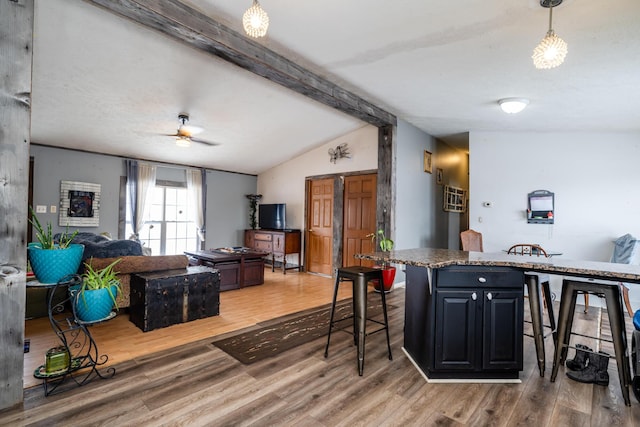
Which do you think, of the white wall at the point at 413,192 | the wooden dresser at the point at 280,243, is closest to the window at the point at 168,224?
the wooden dresser at the point at 280,243

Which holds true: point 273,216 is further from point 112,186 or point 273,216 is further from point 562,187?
point 562,187

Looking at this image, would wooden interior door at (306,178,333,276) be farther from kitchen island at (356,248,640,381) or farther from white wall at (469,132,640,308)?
kitchen island at (356,248,640,381)

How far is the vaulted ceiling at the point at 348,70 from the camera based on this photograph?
8.11 feet

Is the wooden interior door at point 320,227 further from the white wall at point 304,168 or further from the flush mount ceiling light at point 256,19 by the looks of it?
the flush mount ceiling light at point 256,19

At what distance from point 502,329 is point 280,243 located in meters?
4.80

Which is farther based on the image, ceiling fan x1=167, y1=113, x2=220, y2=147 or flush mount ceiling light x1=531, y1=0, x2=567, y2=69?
ceiling fan x1=167, y1=113, x2=220, y2=147

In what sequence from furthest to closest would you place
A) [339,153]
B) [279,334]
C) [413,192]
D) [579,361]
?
[339,153] < [413,192] < [279,334] < [579,361]

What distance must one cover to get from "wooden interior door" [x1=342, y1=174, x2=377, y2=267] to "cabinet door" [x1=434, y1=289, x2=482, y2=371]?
10.8 ft

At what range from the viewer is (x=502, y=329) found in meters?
2.29

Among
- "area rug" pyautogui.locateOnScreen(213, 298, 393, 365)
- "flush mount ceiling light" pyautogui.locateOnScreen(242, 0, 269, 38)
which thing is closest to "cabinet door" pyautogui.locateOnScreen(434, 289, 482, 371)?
"area rug" pyautogui.locateOnScreen(213, 298, 393, 365)

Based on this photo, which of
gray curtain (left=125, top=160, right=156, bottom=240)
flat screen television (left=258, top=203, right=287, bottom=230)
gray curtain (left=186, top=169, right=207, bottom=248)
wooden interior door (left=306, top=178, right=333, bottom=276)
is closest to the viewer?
gray curtain (left=125, top=160, right=156, bottom=240)

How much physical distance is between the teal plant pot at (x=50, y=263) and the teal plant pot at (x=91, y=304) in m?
0.17

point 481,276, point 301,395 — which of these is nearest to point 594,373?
point 481,276

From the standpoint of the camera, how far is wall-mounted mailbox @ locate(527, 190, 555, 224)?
477 centimetres
